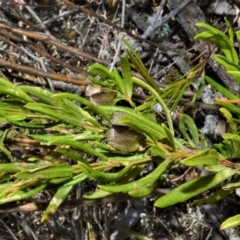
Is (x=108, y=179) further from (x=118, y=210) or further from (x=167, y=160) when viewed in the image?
(x=118, y=210)

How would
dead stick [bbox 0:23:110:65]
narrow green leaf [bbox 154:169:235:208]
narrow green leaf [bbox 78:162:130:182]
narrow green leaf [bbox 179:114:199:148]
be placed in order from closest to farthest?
narrow green leaf [bbox 78:162:130:182] < narrow green leaf [bbox 154:169:235:208] < narrow green leaf [bbox 179:114:199:148] < dead stick [bbox 0:23:110:65]

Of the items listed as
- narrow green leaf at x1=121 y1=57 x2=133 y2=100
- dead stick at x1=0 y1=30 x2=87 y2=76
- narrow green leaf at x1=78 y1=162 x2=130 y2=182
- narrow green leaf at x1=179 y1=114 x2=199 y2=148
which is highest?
narrow green leaf at x1=121 y1=57 x2=133 y2=100

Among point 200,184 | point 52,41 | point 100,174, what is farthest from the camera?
point 52,41

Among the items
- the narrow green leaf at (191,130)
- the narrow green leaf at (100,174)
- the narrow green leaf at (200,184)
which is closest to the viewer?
the narrow green leaf at (100,174)

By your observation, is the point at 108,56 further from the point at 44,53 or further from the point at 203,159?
the point at 203,159

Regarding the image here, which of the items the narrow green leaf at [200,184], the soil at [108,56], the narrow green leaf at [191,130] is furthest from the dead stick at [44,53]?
the narrow green leaf at [200,184]

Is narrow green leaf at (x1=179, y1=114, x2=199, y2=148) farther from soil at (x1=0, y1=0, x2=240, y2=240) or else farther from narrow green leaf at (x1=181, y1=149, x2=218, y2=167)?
soil at (x1=0, y1=0, x2=240, y2=240)

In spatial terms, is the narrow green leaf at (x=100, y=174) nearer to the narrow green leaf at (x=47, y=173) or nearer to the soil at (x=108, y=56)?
the narrow green leaf at (x=47, y=173)

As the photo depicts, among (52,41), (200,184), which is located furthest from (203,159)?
(52,41)

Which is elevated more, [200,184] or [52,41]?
[200,184]

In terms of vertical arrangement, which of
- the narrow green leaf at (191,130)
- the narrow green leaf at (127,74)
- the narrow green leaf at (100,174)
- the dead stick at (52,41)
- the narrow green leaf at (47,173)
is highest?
the narrow green leaf at (127,74)

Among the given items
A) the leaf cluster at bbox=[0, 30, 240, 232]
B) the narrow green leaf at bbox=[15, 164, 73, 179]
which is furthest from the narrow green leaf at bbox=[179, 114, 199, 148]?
the narrow green leaf at bbox=[15, 164, 73, 179]
